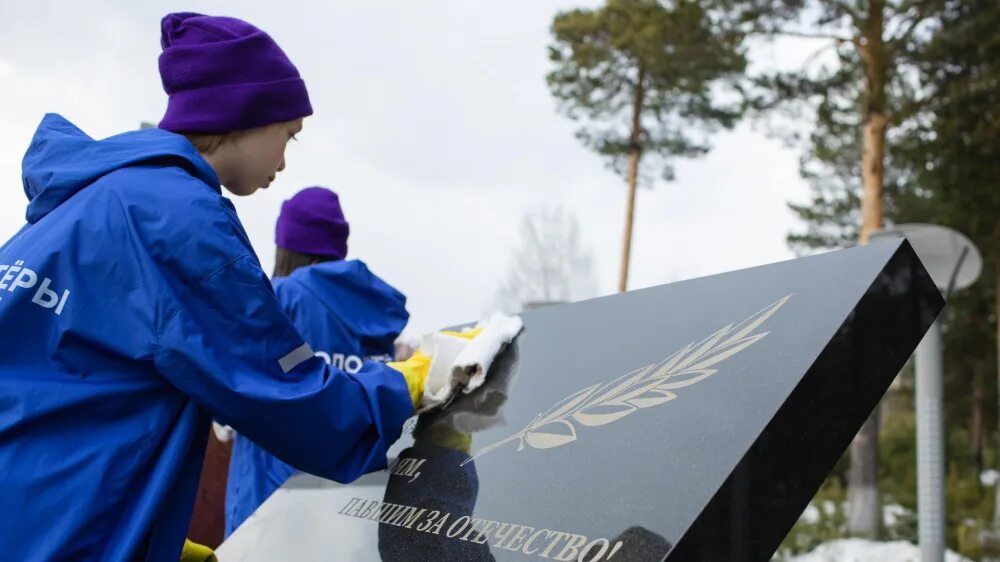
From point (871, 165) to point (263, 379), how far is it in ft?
41.6

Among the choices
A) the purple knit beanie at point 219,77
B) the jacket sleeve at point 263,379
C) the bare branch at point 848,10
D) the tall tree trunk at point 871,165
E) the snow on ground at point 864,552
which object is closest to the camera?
the jacket sleeve at point 263,379

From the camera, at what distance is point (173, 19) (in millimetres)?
2020

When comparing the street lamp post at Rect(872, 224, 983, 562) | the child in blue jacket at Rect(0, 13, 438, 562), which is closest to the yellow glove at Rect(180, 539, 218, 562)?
the child in blue jacket at Rect(0, 13, 438, 562)

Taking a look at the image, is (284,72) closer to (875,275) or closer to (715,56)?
(875,275)

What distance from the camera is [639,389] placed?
71.2 inches

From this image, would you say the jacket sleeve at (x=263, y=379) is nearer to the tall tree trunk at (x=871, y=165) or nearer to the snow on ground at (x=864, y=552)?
the snow on ground at (x=864, y=552)

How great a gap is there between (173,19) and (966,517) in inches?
598

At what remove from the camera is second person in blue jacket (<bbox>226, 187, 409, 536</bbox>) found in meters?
3.39

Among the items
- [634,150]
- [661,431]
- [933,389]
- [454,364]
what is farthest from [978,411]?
[661,431]

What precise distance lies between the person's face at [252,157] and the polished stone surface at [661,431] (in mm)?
708

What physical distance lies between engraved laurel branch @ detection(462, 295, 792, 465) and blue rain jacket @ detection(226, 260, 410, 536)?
1579 millimetres

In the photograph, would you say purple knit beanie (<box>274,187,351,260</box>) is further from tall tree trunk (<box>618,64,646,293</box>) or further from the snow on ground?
tall tree trunk (<box>618,64,646,293</box>)

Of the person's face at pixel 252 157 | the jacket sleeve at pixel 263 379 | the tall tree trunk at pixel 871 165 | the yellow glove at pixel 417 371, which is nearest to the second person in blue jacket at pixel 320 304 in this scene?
the yellow glove at pixel 417 371

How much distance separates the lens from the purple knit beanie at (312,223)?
3666 mm
